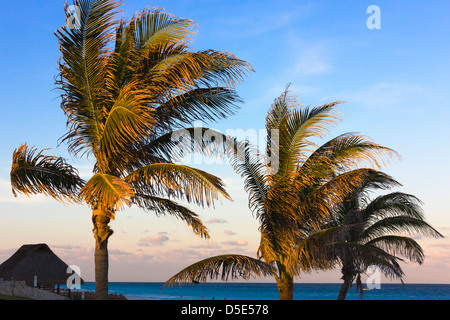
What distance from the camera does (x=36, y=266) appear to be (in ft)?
82.9

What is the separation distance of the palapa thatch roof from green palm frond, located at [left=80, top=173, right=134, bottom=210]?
1698cm

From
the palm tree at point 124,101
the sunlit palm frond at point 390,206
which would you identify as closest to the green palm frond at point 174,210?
the palm tree at point 124,101

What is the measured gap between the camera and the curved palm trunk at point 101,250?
1027cm

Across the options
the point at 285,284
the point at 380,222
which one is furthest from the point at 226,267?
the point at 380,222

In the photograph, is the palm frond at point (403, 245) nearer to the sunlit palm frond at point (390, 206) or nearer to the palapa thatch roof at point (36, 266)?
the sunlit palm frond at point (390, 206)

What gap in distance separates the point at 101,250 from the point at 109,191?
5.98ft

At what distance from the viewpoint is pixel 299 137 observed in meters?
12.3

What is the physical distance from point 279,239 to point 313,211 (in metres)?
1.05

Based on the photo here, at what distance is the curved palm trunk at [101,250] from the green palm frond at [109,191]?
2.07 feet

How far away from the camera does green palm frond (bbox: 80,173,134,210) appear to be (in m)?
8.95

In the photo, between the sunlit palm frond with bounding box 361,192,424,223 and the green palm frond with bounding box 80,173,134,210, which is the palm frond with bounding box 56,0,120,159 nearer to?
the green palm frond with bounding box 80,173,134,210

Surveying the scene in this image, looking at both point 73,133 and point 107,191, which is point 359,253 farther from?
point 73,133

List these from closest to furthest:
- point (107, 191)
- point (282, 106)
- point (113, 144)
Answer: point (107, 191), point (113, 144), point (282, 106)
